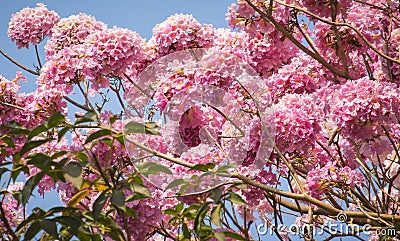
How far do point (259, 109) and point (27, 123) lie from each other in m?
1.51

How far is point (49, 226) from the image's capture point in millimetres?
1319

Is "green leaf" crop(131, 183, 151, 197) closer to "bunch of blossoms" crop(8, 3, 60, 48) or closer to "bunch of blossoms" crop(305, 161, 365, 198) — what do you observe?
"bunch of blossoms" crop(305, 161, 365, 198)

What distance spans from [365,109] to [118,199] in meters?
1.60

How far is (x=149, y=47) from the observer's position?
131 inches

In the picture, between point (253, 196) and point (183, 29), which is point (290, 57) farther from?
point (253, 196)

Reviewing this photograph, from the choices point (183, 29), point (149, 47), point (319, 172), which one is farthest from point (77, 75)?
point (319, 172)

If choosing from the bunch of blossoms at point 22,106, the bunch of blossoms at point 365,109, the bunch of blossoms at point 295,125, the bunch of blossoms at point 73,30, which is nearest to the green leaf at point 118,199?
the bunch of blossoms at point 295,125

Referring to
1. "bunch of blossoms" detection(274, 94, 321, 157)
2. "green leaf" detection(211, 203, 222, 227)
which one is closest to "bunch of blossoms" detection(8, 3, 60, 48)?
"bunch of blossoms" detection(274, 94, 321, 157)

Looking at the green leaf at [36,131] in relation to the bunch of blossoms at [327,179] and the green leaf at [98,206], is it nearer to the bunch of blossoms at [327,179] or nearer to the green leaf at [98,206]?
the green leaf at [98,206]

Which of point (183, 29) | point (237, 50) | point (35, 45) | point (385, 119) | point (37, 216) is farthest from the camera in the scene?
point (35, 45)

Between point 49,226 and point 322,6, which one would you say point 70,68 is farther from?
point 49,226

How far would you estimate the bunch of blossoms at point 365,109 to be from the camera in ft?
8.59

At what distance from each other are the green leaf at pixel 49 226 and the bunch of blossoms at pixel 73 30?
2.45 metres

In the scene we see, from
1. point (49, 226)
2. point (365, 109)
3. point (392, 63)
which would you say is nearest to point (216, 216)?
point (49, 226)
